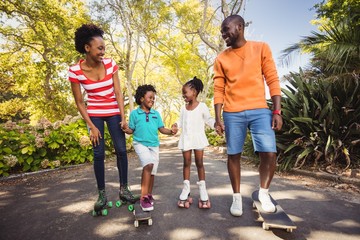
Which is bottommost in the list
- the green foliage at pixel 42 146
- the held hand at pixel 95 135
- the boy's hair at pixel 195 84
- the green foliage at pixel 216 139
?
the green foliage at pixel 216 139

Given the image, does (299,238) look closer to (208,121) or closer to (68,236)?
(208,121)

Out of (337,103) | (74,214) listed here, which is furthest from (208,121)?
(337,103)

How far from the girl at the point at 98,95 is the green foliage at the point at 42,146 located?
296cm

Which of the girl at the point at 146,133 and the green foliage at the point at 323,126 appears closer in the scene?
the girl at the point at 146,133

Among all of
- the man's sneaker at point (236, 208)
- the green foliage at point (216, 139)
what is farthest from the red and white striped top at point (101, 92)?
the green foliage at point (216, 139)

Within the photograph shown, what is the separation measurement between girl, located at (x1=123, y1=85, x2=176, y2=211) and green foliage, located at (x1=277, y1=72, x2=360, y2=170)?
2.86m

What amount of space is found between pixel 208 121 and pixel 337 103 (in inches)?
128

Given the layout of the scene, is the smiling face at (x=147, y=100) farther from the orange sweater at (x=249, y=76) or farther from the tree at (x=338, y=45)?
the tree at (x=338, y=45)

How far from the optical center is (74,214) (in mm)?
2682

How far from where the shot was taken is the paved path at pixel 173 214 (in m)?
2.13

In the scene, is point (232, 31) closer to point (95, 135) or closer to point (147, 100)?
point (147, 100)

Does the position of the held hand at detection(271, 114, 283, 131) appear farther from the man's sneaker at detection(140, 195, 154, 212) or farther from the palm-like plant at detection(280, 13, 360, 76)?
the palm-like plant at detection(280, 13, 360, 76)

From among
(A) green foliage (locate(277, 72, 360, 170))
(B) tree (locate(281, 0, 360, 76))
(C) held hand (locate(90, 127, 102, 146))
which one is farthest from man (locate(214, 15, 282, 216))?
(B) tree (locate(281, 0, 360, 76))

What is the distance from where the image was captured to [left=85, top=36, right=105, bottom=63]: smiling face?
8.19ft
